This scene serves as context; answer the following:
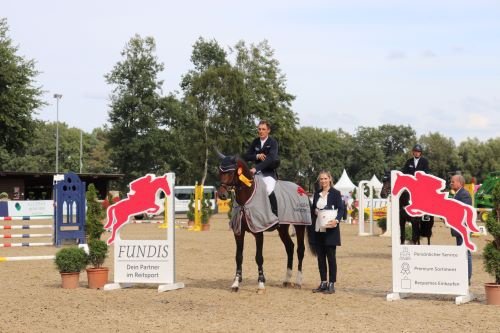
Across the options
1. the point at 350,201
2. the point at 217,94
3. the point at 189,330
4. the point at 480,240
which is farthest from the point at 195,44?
the point at 189,330

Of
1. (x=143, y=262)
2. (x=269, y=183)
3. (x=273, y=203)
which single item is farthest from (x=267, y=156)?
(x=143, y=262)

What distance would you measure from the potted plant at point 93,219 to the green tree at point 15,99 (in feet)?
104

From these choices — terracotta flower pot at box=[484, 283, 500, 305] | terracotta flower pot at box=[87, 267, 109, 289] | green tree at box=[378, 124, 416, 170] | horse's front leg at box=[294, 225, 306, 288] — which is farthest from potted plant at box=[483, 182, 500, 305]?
green tree at box=[378, 124, 416, 170]

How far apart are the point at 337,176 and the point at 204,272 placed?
88008 millimetres

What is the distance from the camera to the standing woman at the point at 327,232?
35.0ft

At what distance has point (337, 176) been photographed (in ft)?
332

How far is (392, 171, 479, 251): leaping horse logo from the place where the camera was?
978 centimetres

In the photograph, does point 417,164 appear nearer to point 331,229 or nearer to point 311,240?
point 311,240

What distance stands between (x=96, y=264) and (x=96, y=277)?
306 mm

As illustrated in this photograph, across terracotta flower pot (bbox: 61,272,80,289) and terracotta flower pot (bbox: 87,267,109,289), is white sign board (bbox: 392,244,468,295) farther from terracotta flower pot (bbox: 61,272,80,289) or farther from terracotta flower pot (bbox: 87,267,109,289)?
terracotta flower pot (bbox: 61,272,80,289)

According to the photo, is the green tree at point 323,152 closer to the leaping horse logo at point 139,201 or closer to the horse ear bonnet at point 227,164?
the leaping horse logo at point 139,201

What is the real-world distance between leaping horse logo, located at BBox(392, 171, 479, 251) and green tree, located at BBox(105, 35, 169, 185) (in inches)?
2320

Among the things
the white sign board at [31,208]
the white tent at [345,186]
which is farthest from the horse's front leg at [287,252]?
the white tent at [345,186]

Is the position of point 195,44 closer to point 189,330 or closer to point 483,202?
point 483,202
